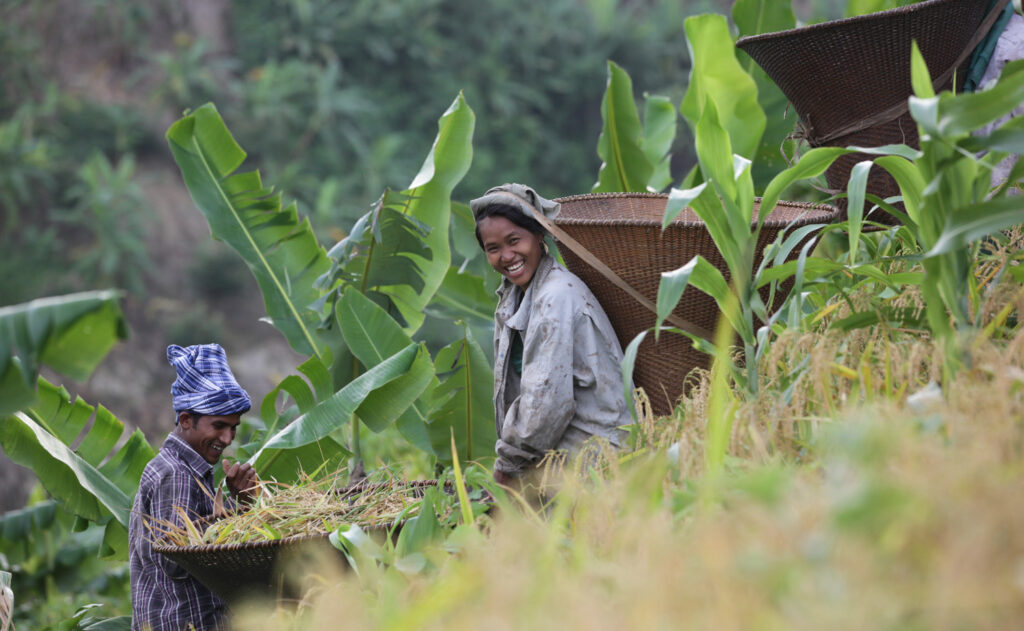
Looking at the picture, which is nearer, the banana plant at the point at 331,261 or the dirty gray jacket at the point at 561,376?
the dirty gray jacket at the point at 561,376

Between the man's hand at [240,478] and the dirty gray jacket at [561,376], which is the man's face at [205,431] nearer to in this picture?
the man's hand at [240,478]

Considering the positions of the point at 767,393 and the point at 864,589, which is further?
the point at 767,393

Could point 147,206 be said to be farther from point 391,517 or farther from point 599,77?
point 391,517

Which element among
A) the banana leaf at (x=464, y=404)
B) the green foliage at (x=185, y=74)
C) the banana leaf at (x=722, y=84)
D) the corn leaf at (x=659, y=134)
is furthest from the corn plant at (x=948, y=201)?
the green foliage at (x=185, y=74)

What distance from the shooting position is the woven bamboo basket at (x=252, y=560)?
212 cm

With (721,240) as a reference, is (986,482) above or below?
below

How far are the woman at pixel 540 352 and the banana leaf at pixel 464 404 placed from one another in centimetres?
54

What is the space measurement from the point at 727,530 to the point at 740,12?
269 cm

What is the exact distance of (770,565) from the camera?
89cm

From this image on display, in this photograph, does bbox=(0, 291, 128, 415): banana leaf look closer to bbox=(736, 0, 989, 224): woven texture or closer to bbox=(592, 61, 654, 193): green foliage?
bbox=(736, 0, 989, 224): woven texture

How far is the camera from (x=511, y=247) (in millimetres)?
2529

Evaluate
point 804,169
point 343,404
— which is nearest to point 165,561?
point 343,404

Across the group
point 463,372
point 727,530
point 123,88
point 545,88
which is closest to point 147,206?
point 123,88

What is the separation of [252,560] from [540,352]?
33.9 inches
